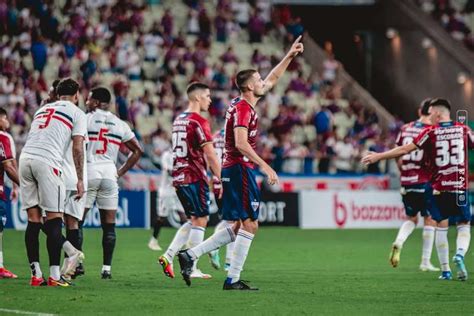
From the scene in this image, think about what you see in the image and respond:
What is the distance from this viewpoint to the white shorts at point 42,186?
13.5 m

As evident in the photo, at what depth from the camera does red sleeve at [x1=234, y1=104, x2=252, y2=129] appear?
13.6 m

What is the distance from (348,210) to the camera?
107ft

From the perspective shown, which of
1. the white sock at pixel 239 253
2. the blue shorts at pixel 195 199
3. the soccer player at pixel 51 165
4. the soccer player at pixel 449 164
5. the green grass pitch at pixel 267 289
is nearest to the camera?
the green grass pitch at pixel 267 289

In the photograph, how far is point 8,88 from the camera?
32375 millimetres

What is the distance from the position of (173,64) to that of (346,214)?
8618 mm

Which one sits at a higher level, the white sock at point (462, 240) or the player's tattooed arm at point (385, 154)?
the player's tattooed arm at point (385, 154)

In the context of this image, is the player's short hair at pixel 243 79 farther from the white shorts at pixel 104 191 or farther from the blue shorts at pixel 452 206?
the blue shorts at pixel 452 206

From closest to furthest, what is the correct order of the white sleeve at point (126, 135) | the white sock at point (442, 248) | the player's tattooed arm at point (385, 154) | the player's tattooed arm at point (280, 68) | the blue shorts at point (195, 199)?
the player's tattooed arm at point (280, 68), the player's tattooed arm at point (385, 154), the white sleeve at point (126, 135), the blue shorts at point (195, 199), the white sock at point (442, 248)

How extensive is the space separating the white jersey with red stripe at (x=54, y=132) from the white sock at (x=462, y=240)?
5.61 m

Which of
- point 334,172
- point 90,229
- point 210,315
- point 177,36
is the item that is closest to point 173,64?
point 177,36

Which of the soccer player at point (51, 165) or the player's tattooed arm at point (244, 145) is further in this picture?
the soccer player at point (51, 165)

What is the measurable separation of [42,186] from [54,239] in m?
0.63

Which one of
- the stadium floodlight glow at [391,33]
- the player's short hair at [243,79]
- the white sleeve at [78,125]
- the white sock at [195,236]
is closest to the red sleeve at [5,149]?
the white sleeve at [78,125]

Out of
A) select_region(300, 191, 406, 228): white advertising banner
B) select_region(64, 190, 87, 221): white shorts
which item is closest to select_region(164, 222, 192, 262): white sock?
select_region(64, 190, 87, 221): white shorts
